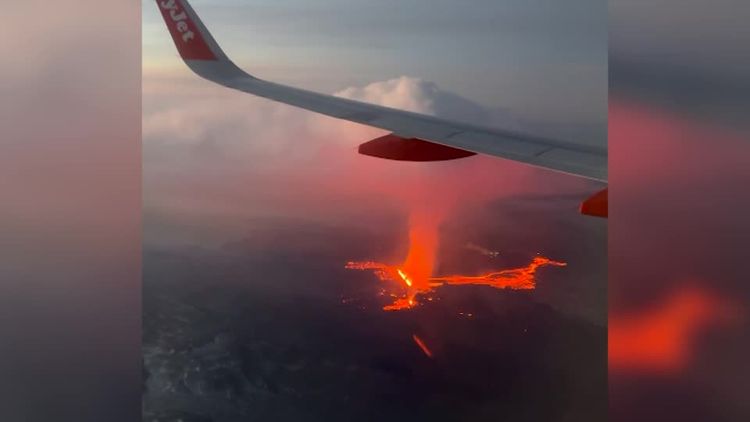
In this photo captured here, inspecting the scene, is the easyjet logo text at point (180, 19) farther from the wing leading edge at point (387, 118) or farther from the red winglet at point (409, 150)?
the red winglet at point (409, 150)

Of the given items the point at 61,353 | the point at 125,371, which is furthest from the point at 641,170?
the point at 61,353

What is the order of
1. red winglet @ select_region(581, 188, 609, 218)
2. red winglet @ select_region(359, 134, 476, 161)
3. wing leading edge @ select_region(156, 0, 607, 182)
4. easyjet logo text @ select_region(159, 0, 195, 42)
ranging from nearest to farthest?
red winglet @ select_region(581, 188, 609, 218), wing leading edge @ select_region(156, 0, 607, 182), red winglet @ select_region(359, 134, 476, 161), easyjet logo text @ select_region(159, 0, 195, 42)

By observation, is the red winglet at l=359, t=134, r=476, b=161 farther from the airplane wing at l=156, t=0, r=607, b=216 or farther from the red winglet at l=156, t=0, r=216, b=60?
the red winglet at l=156, t=0, r=216, b=60

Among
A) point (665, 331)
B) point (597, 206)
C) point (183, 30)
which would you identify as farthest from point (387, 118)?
point (665, 331)

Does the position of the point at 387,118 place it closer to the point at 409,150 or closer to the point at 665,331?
the point at 409,150

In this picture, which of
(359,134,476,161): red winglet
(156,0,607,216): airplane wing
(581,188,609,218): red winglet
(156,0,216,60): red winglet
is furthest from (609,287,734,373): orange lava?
(156,0,216,60): red winglet

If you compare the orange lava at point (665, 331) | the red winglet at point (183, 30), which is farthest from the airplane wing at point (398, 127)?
the orange lava at point (665, 331)
